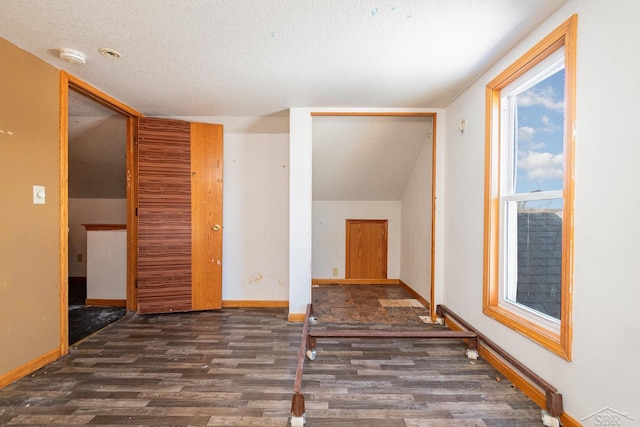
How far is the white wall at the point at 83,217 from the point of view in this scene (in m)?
4.16

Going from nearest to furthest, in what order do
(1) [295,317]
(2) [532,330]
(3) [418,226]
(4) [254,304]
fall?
(2) [532,330]
(1) [295,317]
(4) [254,304]
(3) [418,226]

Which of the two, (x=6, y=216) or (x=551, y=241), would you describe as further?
(x=6, y=216)

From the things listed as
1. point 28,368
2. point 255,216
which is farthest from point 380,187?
point 28,368

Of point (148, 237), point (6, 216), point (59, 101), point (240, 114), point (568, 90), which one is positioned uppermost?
point (240, 114)

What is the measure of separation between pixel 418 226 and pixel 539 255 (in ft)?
5.76

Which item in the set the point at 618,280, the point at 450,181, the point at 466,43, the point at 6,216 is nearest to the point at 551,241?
the point at 618,280

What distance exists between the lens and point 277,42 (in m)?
1.73

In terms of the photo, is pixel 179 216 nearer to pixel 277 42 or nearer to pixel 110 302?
pixel 110 302

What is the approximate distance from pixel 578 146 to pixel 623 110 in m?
0.22

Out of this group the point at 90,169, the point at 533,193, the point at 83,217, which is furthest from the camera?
the point at 83,217

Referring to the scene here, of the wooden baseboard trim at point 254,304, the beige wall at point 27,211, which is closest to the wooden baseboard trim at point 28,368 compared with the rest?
the beige wall at point 27,211

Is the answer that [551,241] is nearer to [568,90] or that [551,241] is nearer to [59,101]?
[568,90]

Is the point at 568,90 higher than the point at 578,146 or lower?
higher

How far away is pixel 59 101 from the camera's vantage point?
2.09m
